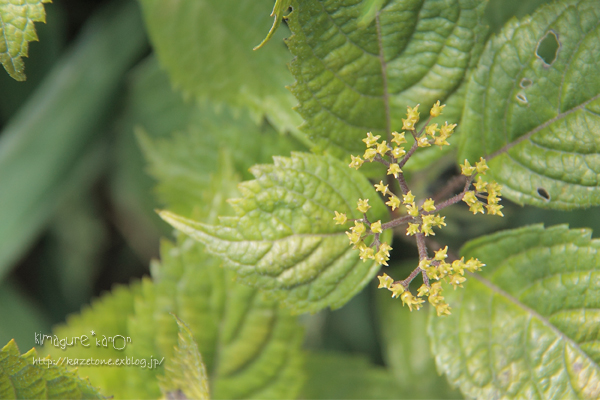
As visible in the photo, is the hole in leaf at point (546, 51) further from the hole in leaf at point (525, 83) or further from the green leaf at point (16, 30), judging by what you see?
the green leaf at point (16, 30)

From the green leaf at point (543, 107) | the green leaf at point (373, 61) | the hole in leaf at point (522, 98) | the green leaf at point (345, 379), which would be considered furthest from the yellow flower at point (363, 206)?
the green leaf at point (345, 379)

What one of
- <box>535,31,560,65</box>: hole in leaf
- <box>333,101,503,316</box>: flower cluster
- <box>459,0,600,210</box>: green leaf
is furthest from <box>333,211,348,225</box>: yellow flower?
<box>535,31,560,65</box>: hole in leaf

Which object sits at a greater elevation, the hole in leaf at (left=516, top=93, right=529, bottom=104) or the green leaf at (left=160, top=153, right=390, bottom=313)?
the hole in leaf at (left=516, top=93, right=529, bottom=104)

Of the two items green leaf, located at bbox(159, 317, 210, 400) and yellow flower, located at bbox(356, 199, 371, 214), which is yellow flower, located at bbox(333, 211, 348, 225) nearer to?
yellow flower, located at bbox(356, 199, 371, 214)

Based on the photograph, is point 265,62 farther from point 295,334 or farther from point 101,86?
point 295,334

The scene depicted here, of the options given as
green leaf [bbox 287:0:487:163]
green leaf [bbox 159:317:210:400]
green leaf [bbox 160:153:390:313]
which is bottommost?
green leaf [bbox 159:317:210:400]

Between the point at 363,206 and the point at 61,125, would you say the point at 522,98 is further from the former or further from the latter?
the point at 61,125
